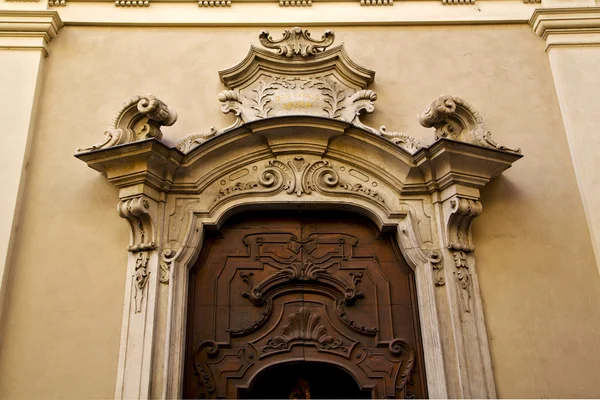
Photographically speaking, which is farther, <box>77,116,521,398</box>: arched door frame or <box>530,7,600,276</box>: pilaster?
<box>530,7,600,276</box>: pilaster

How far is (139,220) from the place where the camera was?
18.6 feet

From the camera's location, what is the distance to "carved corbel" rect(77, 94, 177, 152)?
228 inches

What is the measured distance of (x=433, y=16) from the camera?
273 inches

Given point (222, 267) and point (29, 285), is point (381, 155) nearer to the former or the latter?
point (222, 267)

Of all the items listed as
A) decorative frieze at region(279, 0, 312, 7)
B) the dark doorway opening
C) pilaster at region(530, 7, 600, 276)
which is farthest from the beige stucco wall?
the dark doorway opening

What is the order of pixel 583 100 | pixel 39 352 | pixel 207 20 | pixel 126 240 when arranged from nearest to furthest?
1. pixel 39 352
2. pixel 126 240
3. pixel 583 100
4. pixel 207 20

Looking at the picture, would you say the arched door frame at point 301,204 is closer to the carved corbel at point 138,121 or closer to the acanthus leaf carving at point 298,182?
the acanthus leaf carving at point 298,182

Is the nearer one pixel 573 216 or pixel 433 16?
pixel 573 216

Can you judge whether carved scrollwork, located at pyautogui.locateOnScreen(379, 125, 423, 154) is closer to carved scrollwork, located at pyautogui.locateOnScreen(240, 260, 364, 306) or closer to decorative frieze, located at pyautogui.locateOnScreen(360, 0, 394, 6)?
carved scrollwork, located at pyautogui.locateOnScreen(240, 260, 364, 306)

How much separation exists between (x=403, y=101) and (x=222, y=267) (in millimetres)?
2273

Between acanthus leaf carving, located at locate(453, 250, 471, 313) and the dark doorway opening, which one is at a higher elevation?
acanthus leaf carving, located at locate(453, 250, 471, 313)

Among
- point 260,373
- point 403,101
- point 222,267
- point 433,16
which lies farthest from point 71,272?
point 433,16

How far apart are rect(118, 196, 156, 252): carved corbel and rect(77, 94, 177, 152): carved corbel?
1.81 ft

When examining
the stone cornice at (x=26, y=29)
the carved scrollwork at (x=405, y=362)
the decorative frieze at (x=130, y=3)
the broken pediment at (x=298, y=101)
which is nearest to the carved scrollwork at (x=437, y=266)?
the carved scrollwork at (x=405, y=362)
